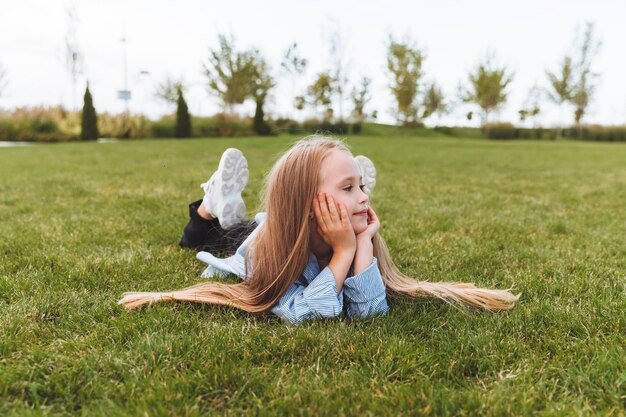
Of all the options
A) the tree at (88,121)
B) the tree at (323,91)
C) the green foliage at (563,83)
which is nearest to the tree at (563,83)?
the green foliage at (563,83)

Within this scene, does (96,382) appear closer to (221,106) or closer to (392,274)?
(392,274)

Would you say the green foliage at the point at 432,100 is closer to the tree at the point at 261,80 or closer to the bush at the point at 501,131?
the bush at the point at 501,131

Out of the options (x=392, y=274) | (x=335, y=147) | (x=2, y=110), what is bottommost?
(x=392, y=274)

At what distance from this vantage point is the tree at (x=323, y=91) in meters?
32.7

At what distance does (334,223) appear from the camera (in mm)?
2168

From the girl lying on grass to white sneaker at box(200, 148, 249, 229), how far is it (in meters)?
0.78

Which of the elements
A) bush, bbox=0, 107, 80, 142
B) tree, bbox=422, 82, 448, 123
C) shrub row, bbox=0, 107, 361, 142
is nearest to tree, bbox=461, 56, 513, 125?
tree, bbox=422, 82, 448, 123

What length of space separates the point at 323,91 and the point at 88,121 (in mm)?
16624

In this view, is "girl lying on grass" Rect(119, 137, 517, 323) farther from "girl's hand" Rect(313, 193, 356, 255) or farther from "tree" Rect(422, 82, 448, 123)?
"tree" Rect(422, 82, 448, 123)

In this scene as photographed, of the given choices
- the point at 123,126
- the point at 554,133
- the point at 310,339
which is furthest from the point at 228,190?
the point at 554,133

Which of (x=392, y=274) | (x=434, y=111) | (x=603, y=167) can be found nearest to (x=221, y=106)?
(x=434, y=111)

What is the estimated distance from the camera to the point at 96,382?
1642 mm

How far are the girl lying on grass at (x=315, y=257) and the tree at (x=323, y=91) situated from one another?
100ft

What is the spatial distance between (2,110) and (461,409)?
→ 26363 millimetres
